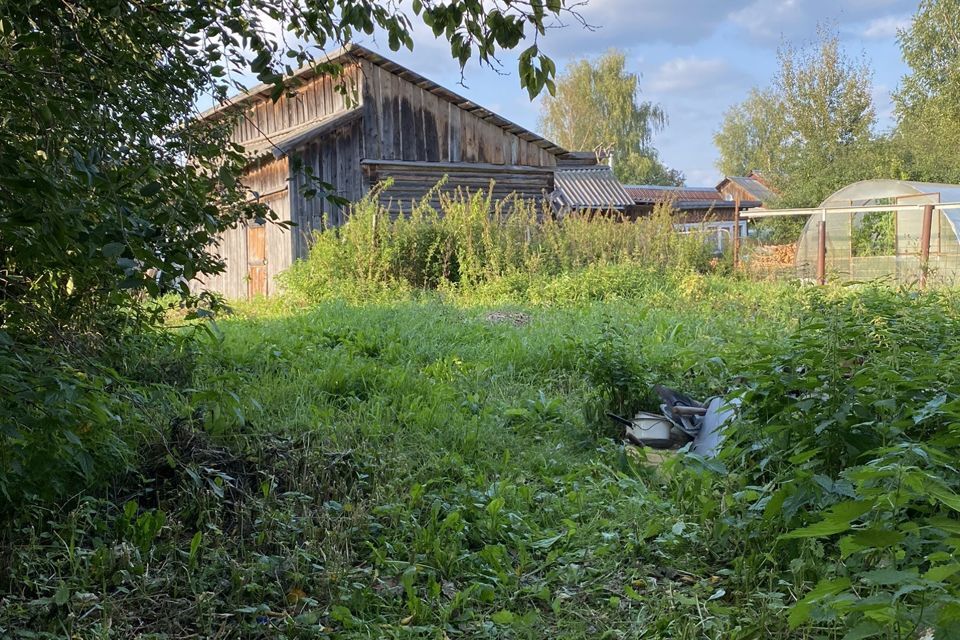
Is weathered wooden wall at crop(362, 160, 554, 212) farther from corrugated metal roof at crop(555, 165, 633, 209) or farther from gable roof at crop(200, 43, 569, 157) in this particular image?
corrugated metal roof at crop(555, 165, 633, 209)

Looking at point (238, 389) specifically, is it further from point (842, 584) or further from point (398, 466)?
point (842, 584)

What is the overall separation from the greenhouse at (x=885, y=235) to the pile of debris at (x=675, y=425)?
829 centimetres

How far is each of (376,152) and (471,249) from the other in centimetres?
458

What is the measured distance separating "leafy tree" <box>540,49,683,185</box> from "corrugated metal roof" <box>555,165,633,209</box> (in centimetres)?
1702

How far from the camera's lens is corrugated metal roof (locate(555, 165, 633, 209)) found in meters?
25.2

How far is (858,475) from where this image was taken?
1.96 metres

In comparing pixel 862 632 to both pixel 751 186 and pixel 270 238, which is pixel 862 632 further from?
pixel 751 186

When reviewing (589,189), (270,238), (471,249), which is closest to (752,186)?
(589,189)

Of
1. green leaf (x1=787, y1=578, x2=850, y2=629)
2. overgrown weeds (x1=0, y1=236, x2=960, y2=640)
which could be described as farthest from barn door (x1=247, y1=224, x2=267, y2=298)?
green leaf (x1=787, y1=578, x2=850, y2=629)

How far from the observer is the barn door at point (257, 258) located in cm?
1697

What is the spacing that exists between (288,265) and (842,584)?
15058 millimetres

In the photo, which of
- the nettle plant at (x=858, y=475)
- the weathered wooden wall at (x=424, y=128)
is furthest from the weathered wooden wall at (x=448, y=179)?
the nettle plant at (x=858, y=475)

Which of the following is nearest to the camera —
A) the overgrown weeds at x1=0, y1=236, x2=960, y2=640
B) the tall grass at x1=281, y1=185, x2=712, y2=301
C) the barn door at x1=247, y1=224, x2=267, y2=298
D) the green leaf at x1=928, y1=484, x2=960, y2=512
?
the green leaf at x1=928, y1=484, x2=960, y2=512

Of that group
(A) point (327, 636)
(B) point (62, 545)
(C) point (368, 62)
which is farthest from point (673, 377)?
(C) point (368, 62)
